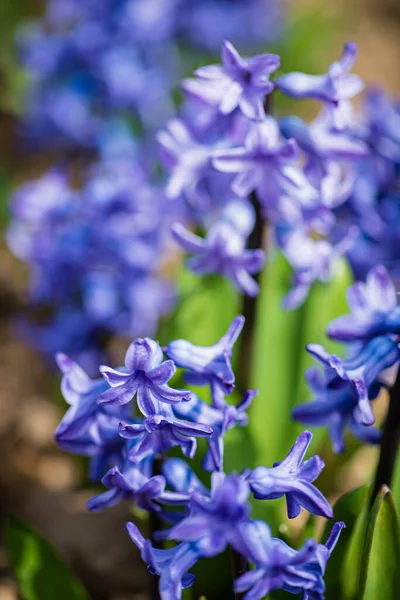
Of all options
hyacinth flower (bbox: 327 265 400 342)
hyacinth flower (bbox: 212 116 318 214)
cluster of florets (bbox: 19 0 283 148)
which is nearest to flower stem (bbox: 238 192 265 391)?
hyacinth flower (bbox: 212 116 318 214)

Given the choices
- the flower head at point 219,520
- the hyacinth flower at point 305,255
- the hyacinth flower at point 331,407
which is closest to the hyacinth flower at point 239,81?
the hyacinth flower at point 305,255

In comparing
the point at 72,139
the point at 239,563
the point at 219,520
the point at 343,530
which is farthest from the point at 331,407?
the point at 72,139

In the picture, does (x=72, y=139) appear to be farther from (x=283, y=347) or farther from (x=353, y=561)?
(x=353, y=561)

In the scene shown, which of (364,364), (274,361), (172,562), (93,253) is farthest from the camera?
(93,253)

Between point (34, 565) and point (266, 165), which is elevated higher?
point (266, 165)

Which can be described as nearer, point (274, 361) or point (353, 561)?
point (353, 561)

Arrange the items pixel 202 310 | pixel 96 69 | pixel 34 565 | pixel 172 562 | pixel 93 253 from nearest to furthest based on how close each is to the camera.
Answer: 1. pixel 172 562
2. pixel 34 565
3. pixel 202 310
4. pixel 93 253
5. pixel 96 69

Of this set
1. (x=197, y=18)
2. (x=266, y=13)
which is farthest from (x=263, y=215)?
(x=266, y=13)
